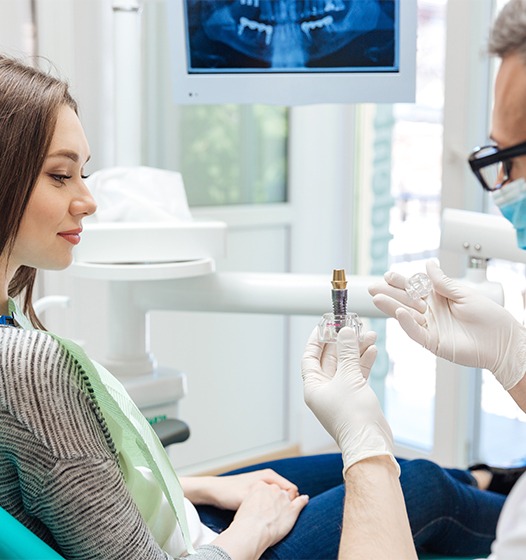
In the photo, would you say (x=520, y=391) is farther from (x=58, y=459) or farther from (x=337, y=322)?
(x=58, y=459)

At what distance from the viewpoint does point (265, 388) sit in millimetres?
3270

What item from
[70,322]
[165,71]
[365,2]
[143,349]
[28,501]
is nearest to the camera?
[28,501]

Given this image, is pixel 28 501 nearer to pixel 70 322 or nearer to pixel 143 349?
pixel 143 349

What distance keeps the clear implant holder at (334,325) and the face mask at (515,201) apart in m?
0.25

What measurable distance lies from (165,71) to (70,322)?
884 millimetres

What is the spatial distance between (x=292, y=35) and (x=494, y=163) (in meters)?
0.79

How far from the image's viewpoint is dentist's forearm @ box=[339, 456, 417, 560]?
1.04 metres

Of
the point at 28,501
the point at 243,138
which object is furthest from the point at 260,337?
the point at 28,501

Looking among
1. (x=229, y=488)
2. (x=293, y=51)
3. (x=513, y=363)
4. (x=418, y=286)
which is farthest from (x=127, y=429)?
(x=293, y=51)

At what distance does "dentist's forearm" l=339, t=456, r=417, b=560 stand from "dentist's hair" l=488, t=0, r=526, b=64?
1.74ft

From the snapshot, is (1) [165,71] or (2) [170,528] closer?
(2) [170,528]

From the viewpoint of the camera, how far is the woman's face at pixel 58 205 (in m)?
1.22

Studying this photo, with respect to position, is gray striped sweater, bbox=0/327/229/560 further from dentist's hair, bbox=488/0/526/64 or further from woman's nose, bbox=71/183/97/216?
dentist's hair, bbox=488/0/526/64

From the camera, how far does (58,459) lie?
101 centimetres
